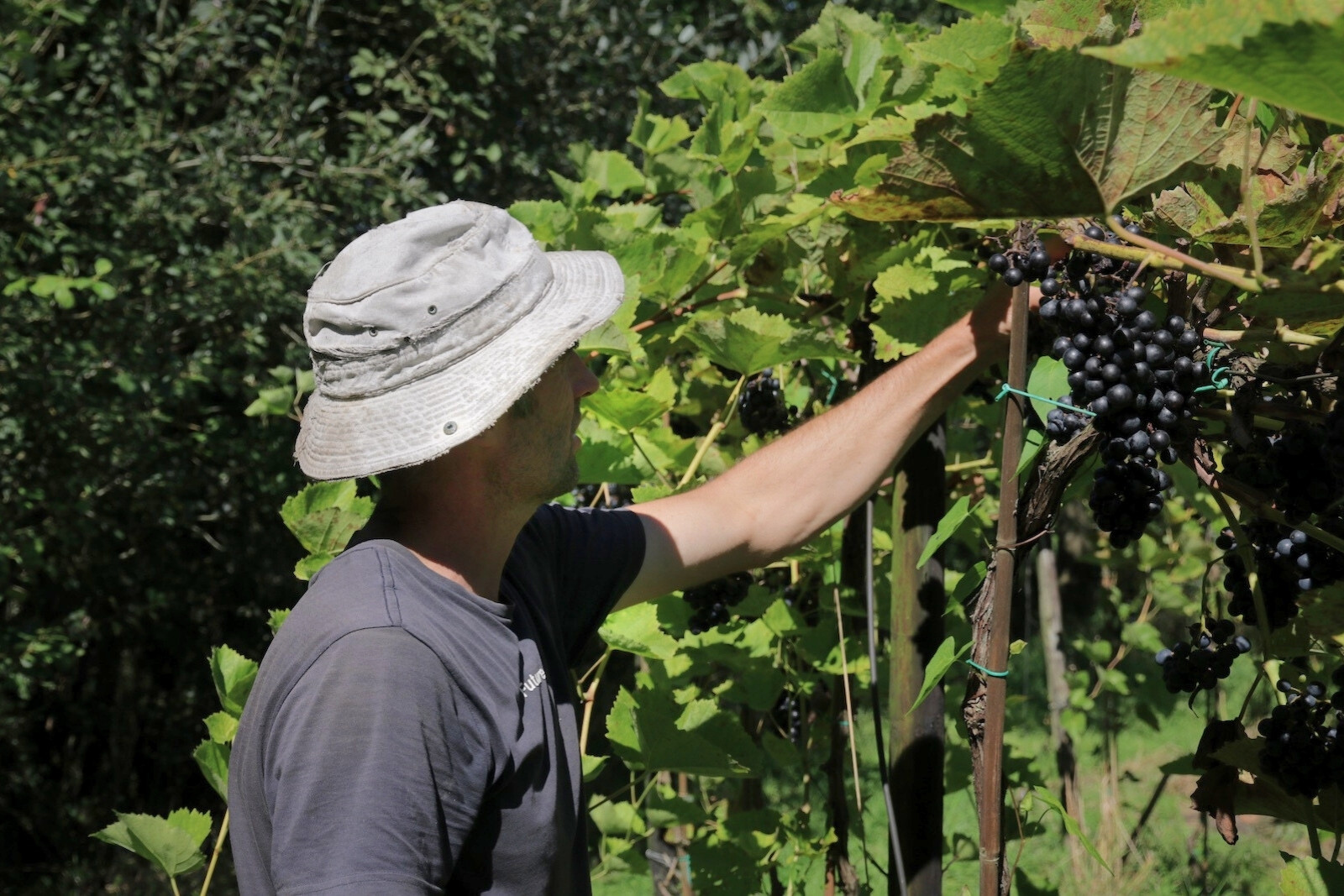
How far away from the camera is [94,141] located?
4395 mm

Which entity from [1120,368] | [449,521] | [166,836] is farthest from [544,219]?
[1120,368]

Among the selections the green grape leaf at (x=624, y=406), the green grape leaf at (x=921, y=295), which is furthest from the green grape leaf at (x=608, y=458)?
the green grape leaf at (x=921, y=295)

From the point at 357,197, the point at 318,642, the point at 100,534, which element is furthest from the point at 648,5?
the point at 318,642

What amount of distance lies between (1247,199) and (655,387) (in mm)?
1124

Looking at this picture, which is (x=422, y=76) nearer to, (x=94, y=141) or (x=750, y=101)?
(x=94, y=141)

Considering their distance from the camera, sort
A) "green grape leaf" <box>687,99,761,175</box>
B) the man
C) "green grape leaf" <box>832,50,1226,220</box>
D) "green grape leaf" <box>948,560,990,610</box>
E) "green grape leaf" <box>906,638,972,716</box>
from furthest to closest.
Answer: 1. "green grape leaf" <box>687,99,761,175</box>
2. "green grape leaf" <box>948,560,990,610</box>
3. "green grape leaf" <box>906,638,972,716</box>
4. the man
5. "green grape leaf" <box>832,50,1226,220</box>

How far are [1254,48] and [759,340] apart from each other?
107cm

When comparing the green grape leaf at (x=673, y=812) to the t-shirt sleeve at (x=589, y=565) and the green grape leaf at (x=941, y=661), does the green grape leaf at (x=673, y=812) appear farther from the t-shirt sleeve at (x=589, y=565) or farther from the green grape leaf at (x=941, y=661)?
the green grape leaf at (x=941, y=661)

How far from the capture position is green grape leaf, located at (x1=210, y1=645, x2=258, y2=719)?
1.63 metres

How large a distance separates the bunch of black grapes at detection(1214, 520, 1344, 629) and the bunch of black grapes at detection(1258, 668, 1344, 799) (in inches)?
3.5

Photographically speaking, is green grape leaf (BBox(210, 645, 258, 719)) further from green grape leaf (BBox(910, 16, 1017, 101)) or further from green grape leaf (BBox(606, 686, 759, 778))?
A: green grape leaf (BBox(910, 16, 1017, 101))

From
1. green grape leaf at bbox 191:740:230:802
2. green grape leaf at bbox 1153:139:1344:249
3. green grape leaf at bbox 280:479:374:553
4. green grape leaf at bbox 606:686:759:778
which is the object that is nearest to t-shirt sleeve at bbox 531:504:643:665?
green grape leaf at bbox 606:686:759:778

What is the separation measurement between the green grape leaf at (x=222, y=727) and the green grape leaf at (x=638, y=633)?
0.52 metres

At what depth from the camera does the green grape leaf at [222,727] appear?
164 centimetres
